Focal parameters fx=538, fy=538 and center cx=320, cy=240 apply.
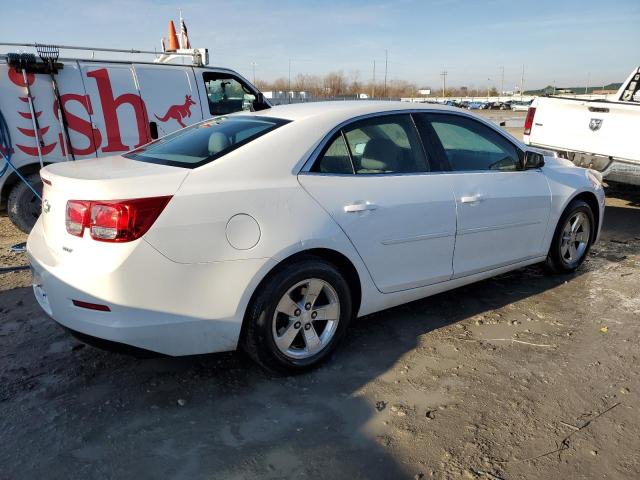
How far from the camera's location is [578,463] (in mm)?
2502

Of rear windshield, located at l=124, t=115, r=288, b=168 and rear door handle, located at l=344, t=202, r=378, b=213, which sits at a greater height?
rear windshield, located at l=124, t=115, r=288, b=168

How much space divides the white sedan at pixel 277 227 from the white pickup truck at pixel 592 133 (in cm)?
353

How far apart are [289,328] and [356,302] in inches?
21.4

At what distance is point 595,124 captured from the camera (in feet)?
23.9

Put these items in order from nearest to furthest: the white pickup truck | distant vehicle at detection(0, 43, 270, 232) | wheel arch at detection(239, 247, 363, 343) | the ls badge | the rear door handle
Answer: wheel arch at detection(239, 247, 363, 343) < the rear door handle < distant vehicle at detection(0, 43, 270, 232) < the white pickup truck < the ls badge

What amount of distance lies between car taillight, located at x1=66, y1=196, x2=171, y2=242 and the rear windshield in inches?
16.4

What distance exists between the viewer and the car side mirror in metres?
4.35

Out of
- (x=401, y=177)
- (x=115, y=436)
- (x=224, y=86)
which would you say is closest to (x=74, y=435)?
(x=115, y=436)

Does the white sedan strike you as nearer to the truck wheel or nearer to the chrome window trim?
the chrome window trim

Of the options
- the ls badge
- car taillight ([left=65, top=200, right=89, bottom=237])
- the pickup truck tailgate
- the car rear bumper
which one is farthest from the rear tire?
car taillight ([left=65, top=200, right=89, bottom=237])

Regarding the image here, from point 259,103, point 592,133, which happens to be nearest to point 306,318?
point 259,103

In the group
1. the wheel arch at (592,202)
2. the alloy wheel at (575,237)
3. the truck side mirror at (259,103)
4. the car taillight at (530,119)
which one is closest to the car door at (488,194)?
the alloy wheel at (575,237)

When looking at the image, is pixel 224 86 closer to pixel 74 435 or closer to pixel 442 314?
pixel 442 314

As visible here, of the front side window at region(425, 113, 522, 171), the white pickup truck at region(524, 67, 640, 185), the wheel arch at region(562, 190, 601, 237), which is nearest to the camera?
the front side window at region(425, 113, 522, 171)
